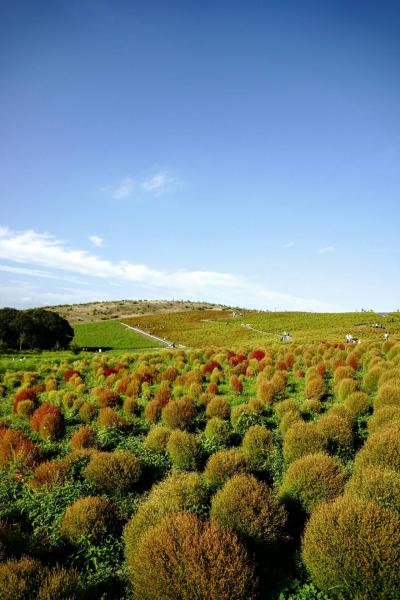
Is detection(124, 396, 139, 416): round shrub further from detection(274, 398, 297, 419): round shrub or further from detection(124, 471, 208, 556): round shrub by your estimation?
detection(124, 471, 208, 556): round shrub

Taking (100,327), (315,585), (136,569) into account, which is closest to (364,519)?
(315,585)

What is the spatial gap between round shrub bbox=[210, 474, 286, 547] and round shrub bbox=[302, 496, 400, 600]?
2.74 feet

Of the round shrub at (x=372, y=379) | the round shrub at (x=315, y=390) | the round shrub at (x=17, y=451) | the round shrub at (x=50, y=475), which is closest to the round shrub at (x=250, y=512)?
the round shrub at (x=50, y=475)

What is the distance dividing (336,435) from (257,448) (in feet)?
7.49

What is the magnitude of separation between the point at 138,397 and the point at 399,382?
11672mm

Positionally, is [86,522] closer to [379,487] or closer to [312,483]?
[312,483]

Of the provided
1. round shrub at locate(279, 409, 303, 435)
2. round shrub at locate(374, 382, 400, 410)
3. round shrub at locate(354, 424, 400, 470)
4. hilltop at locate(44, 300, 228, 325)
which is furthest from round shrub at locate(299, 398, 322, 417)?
hilltop at locate(44, 300, 228, 325)

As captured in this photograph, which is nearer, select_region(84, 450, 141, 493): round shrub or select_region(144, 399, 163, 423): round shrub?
select_region(84, 450, 141, 493): round shrub

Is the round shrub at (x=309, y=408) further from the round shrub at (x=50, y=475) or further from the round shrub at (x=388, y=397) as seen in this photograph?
the round shrub at (x=50, y=475)

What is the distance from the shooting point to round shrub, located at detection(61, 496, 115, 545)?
7070 millimetres

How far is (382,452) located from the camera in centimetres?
858

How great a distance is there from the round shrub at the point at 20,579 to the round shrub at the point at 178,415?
8.74 metres

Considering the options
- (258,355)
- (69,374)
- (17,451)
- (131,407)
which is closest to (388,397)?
(131,407)

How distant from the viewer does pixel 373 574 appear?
5.14m
